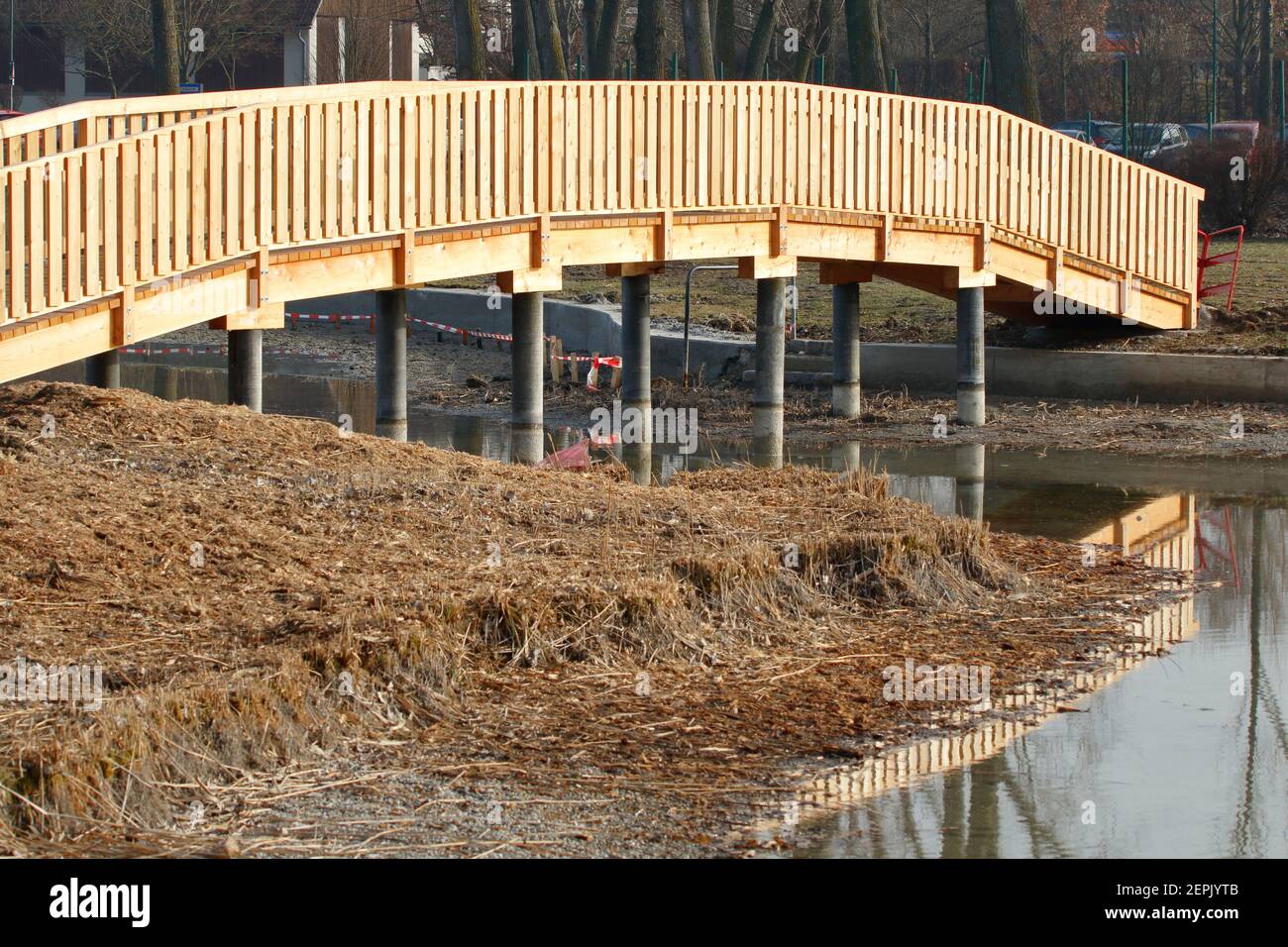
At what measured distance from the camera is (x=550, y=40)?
38.0 m

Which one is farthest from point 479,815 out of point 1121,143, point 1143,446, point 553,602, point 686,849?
point 1121,143

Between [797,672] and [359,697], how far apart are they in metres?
2.14

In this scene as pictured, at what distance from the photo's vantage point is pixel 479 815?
6.71 m

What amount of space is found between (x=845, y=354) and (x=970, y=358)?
131 centimetres

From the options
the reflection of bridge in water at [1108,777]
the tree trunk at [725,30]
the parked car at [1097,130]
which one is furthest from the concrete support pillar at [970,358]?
the parked car at [1097,130]

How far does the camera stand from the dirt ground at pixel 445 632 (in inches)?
263

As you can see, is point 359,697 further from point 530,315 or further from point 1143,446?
point 1143,446

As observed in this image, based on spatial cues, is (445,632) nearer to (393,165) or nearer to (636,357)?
(393,165)

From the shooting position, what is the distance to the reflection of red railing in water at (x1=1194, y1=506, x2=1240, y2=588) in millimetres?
A: 12156

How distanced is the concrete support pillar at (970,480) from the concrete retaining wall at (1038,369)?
10.2 ft

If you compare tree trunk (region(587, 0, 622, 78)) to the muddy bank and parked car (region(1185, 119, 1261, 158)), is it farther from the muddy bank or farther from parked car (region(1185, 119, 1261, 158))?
the muddy bank

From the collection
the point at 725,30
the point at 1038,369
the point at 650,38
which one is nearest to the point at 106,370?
the point at 1038,369

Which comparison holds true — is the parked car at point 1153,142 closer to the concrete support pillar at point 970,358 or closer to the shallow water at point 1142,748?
the concrete support pillar at point 970,358

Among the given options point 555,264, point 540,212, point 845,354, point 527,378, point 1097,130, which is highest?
point 1097,130
